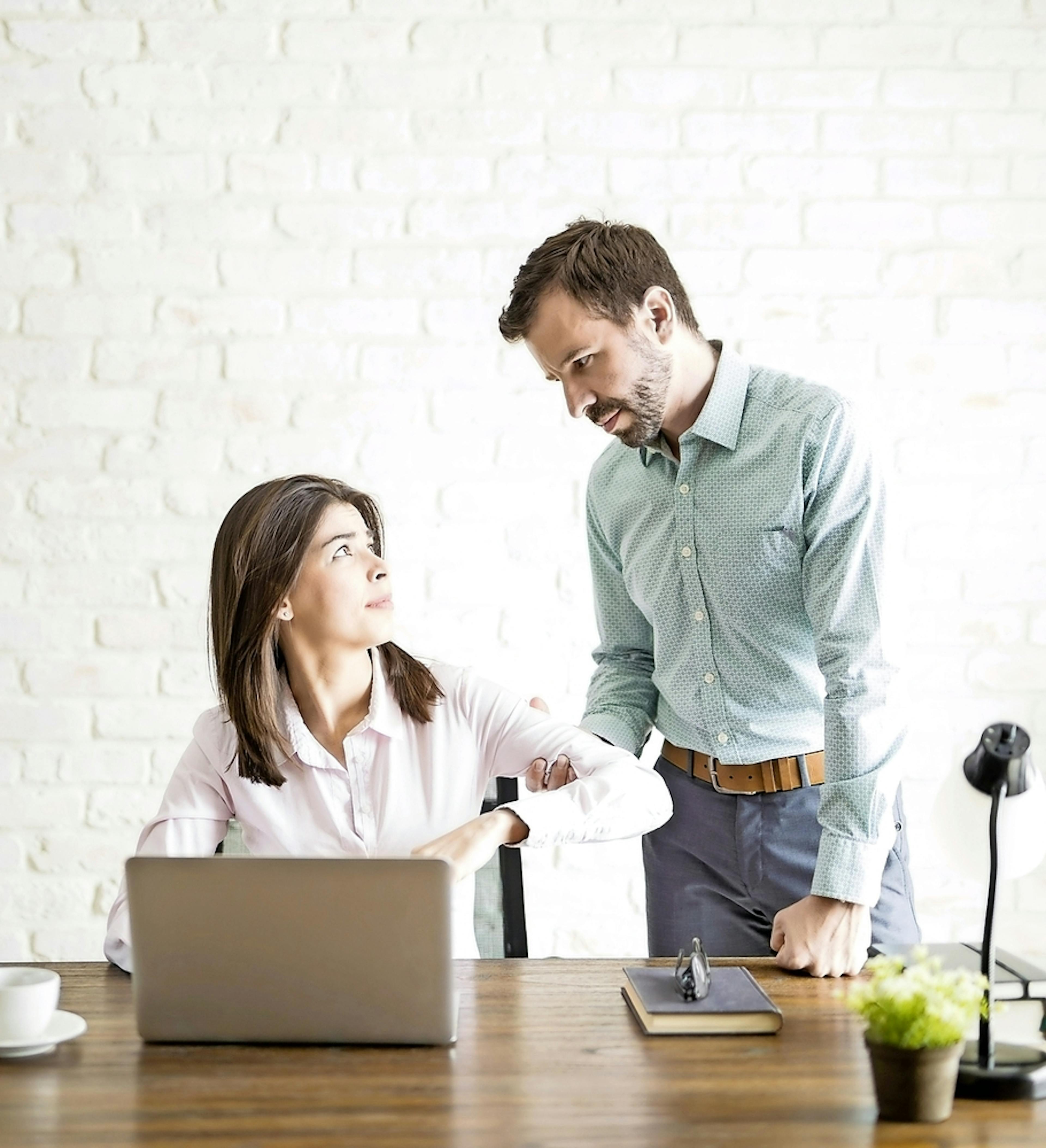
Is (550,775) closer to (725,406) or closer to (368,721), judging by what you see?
(368,721)

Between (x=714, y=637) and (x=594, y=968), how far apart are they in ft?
1.89

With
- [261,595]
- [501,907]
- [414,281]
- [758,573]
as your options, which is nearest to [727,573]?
[758,573]

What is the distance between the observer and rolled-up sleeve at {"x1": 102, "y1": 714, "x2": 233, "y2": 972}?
173 centimetres

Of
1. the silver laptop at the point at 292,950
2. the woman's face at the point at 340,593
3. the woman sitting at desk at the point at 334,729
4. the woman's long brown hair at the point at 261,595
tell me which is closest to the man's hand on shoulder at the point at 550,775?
the woman sitting at desk at the point at 334,729

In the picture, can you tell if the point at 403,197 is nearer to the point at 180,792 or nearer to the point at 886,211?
the point at 886,211

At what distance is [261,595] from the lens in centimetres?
183

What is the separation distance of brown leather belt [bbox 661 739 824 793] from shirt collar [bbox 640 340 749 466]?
1.55 ft

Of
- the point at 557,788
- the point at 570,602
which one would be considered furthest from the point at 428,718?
the point at 570,602

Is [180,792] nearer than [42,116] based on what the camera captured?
Yes

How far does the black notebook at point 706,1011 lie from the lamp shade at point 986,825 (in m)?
0.26

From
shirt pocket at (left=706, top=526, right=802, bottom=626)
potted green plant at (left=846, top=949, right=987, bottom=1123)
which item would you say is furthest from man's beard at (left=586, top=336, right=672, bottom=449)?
potted green plant at (left=846, top=949, right=987, bottom=1123)

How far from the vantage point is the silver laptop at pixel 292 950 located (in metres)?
1.22

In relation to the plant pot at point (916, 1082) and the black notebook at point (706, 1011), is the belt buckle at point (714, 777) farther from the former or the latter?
the plant pot at point (916, 1082)

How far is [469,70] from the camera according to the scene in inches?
98.4
